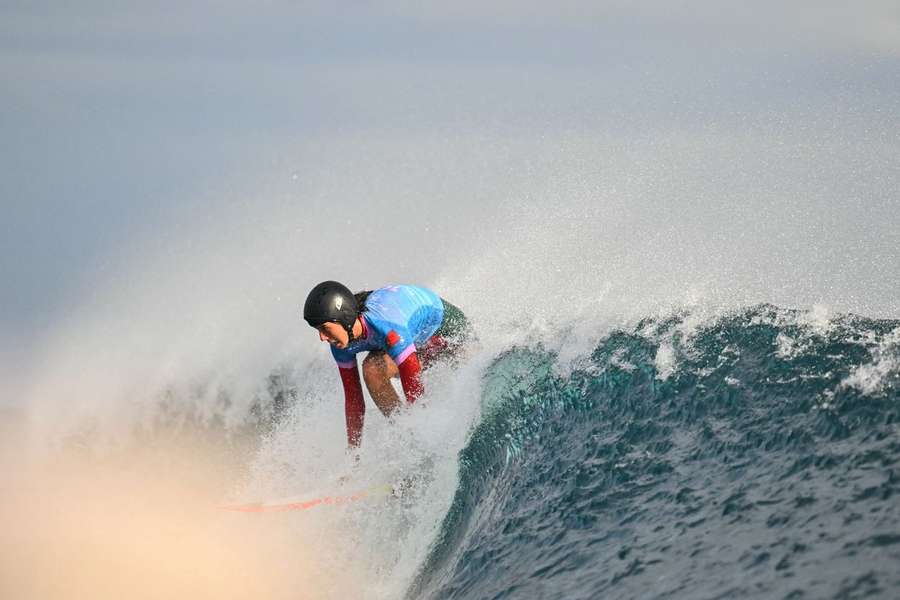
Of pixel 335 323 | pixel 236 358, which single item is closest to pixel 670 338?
pixel 335 323

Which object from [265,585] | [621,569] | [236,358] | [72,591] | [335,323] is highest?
[236,358]

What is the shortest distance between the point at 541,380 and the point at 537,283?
2.92 meters

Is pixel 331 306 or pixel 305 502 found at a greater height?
pixel 331 306

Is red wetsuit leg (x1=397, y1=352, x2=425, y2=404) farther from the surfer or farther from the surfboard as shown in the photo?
the surfboard

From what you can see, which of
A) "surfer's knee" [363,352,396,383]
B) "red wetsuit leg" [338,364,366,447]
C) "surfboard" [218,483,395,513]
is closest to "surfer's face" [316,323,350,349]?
"surfer's knee" [363,352,396,383]

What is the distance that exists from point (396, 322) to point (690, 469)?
225 cm

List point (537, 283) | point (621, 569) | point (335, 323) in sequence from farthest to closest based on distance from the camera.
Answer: point (537, 283) → point (335, 323) → point (621, 569)

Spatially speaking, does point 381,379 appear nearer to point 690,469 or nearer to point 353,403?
point 353,403

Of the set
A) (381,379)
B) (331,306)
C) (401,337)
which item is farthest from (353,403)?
(331,306)

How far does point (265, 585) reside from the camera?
5898mm

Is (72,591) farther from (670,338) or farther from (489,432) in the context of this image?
(670,338)

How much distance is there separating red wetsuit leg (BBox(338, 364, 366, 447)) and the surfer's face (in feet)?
1.83

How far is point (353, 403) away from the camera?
652 centimetres

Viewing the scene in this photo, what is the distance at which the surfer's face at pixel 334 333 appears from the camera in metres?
5.79
